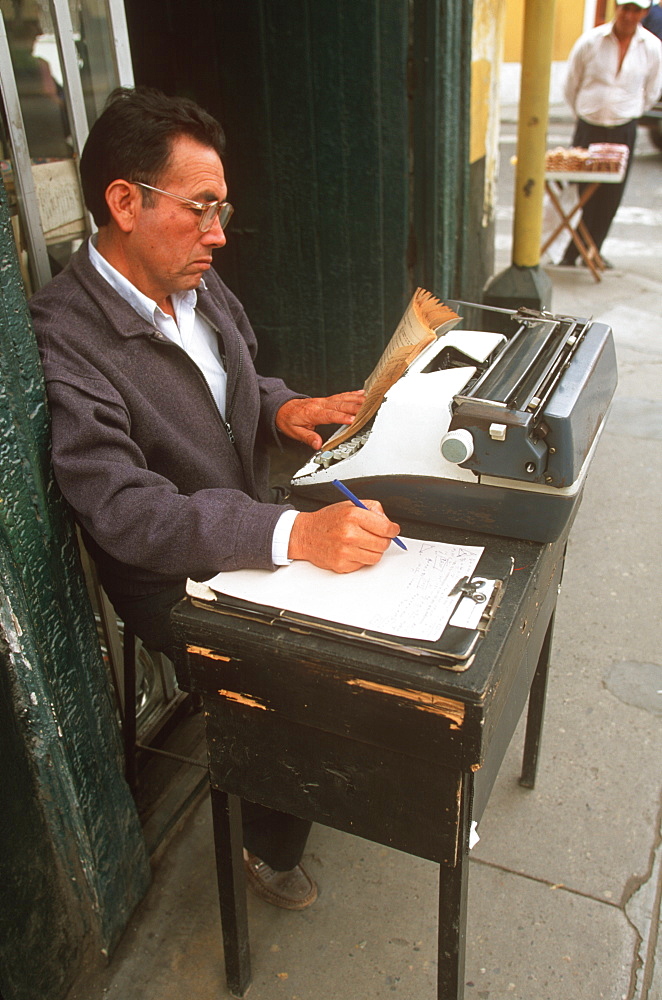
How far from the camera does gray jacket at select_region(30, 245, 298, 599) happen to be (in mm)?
1429

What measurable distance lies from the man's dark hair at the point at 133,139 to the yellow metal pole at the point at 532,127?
247 cm

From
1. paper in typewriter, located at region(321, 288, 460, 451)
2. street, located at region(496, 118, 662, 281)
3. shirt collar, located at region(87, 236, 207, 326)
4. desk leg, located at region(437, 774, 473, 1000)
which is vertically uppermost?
shirt collar, located at region(87, 236, 207, 326)

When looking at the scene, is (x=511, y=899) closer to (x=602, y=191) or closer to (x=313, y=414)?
(x=313, y=414)

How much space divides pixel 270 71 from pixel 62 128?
1.09 metres

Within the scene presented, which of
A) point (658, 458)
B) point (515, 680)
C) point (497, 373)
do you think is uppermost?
point (497, 373)

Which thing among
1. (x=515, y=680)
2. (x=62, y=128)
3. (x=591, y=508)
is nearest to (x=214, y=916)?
(x=515, y=680)

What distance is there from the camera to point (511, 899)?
1907 millimetres

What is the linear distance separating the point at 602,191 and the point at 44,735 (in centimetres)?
601

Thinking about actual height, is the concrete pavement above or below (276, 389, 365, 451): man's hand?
below

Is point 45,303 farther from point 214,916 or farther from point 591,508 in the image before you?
point 591,508

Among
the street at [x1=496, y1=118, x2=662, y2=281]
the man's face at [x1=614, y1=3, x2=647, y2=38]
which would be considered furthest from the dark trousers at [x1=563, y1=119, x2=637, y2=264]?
the man's face at [x1=614, y1=3, x2=647, y2=38]

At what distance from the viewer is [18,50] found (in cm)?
194

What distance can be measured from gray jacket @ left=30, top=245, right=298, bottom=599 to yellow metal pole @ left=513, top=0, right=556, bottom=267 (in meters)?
2.45

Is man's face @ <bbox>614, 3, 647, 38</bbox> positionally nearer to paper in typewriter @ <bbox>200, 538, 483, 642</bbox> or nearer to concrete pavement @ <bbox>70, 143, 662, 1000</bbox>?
concrete pavement @ <bbox>70, 143, 662, 1000</bbox>
